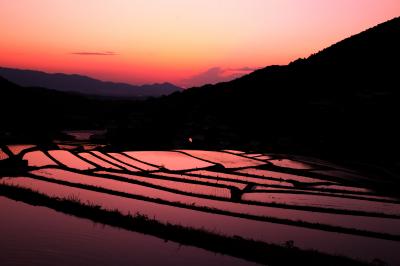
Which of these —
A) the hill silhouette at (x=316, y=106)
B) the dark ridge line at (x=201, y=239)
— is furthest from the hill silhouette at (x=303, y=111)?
the dark ridge line at (x=201, y=239)

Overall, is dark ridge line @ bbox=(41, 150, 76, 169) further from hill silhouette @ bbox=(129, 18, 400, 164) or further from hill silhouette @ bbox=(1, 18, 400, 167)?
hill silhouette @ bbox=(129, 18, 400, 164)

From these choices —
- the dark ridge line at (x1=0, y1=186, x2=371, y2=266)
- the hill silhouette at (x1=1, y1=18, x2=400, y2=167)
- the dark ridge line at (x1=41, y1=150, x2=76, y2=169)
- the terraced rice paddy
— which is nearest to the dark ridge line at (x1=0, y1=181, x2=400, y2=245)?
the terraced rice paddy

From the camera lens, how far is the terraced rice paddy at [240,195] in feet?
26.3

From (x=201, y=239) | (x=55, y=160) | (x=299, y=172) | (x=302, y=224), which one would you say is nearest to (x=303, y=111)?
(x=299, y=172)

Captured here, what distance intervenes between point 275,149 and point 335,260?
21191 millimetres

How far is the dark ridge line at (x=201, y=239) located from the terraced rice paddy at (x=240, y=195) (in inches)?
17.4

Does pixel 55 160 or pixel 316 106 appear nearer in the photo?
pixel 55 160

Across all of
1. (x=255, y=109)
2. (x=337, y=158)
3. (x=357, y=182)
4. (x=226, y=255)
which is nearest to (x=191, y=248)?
(x=226, y=255)

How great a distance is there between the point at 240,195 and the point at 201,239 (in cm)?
464

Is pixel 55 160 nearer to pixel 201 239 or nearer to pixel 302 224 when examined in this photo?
pixel 201 239

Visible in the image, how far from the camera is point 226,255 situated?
6.89m

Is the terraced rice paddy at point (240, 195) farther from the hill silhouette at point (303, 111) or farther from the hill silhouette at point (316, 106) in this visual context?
the hill silhouette at point (316, 106)

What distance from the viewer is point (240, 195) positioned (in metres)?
11.9

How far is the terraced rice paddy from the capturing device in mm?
8031
